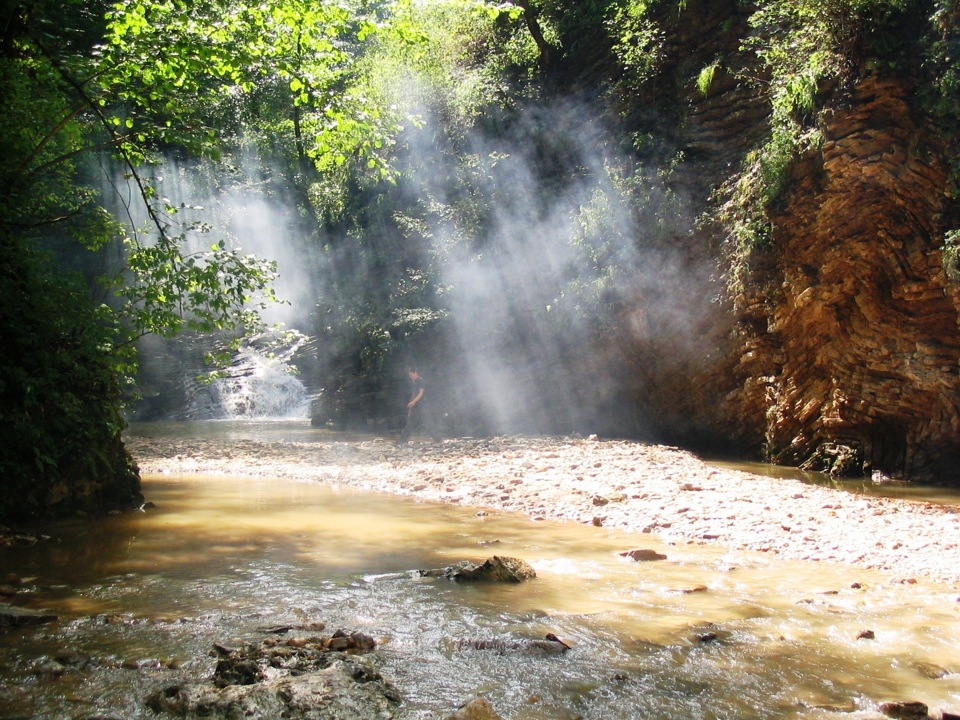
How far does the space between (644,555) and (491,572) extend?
1.63m

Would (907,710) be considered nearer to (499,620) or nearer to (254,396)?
(499,620)

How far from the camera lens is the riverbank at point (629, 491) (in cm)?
678

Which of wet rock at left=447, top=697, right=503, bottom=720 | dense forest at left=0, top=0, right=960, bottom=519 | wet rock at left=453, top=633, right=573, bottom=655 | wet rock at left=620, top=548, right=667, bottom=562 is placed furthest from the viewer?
dense forest at left=0, top=0, right=960, bottom=519

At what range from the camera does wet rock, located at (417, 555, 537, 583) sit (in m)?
5.72

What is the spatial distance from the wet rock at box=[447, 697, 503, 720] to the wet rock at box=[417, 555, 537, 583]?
7.77 ft

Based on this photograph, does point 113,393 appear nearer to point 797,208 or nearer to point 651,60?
point 797,208

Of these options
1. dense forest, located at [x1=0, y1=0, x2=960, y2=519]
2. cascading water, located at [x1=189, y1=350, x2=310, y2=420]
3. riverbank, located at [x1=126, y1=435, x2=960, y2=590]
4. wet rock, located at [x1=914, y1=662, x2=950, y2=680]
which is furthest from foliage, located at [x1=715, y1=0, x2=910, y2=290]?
cascading water, located at [x1=189, y1=350, x2=310, y2=420]

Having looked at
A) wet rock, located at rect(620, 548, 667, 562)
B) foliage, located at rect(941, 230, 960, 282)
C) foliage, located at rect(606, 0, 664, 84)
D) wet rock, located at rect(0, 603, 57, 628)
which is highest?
foliage, located at rect(606, 0, 664, 84)

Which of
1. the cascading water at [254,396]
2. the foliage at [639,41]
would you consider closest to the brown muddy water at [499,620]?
the foliage at [639,41]

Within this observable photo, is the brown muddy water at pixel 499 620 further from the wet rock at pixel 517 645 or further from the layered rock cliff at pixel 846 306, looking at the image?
the layered rock cliff at pixel 846 306

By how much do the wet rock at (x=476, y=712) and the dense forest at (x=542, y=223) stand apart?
5560 millimetres

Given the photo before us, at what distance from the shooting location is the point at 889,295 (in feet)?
36.1

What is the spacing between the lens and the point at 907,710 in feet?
10.8

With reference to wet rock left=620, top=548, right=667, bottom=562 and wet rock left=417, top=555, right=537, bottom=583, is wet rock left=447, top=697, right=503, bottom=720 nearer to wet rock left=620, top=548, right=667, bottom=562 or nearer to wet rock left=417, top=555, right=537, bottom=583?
wet rock left=417, top=555, right=537, bottom=583
